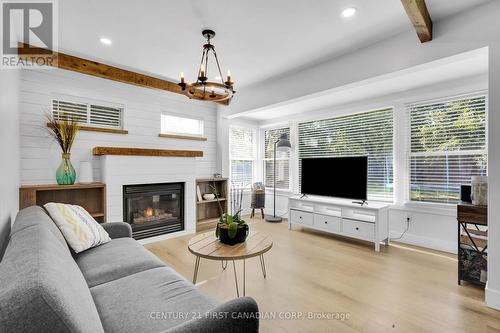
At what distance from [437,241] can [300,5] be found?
3.62 meters

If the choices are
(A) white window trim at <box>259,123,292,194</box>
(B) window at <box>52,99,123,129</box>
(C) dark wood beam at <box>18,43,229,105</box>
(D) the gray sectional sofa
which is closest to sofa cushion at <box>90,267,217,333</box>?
(D) the gray sectional sofa

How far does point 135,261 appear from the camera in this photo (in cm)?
182

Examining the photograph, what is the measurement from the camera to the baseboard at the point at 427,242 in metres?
3.38

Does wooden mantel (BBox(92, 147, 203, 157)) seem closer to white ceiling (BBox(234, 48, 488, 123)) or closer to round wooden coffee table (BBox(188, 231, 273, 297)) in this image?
white ceiling (BBox(234, 48, 488, 123))

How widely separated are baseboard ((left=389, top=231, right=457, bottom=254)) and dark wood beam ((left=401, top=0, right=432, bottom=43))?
108 inches

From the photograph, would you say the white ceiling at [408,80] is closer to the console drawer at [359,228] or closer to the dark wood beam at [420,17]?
the dark wood beam at [420,17]

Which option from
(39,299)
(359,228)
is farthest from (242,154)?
(39,299)

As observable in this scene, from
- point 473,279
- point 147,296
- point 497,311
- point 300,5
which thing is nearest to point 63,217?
point 147,296

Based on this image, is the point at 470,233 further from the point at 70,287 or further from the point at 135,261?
the point at 70,287

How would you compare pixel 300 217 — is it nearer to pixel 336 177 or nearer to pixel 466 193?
pixel 336 177

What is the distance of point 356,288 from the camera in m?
2.40

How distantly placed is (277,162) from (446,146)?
3255 millimetres

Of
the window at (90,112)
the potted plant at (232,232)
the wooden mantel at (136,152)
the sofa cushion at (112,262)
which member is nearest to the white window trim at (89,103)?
the window at (90,112)

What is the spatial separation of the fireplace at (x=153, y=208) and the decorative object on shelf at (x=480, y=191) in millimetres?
3902
